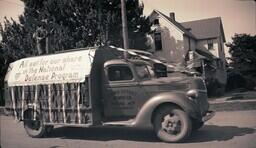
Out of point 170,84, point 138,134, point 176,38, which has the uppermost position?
point 176,38

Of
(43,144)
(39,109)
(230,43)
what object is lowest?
(43,144)

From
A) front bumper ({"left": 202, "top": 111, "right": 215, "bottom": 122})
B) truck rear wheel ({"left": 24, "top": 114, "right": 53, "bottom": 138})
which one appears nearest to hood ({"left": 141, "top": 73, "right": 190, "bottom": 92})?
front bumper ({"left": 202, "top": 111, "right": 215, "bottom": 122})

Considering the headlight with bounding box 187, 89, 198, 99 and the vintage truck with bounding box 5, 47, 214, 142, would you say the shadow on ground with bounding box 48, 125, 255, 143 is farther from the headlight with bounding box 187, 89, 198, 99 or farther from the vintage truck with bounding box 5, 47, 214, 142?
the headlight with bounding box 187, 89, 198, 99

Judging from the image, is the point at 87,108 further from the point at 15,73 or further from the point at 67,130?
the point at 15,73

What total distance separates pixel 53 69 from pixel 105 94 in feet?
5.18

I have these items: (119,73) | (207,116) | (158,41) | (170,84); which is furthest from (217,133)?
(158,41)

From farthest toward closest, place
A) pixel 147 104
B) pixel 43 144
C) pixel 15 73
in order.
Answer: pixel 15 73 → pixel 43 144 → pixel 147 104

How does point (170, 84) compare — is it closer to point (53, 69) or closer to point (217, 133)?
point (217, 133)

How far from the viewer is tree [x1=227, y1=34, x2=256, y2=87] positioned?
8234 millimetres

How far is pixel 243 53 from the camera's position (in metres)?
8.98

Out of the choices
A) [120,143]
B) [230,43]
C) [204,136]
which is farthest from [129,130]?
[230,43]

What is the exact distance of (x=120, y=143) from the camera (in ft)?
25.6

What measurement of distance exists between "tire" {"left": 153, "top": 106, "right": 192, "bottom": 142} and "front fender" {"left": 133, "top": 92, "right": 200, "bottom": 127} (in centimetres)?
16

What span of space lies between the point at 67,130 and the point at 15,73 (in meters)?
2.19
